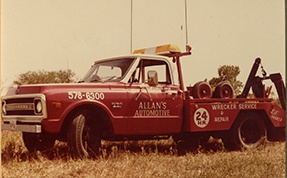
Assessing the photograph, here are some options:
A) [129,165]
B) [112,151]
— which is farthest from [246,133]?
[129,165]

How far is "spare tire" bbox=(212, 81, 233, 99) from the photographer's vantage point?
24.7 ft

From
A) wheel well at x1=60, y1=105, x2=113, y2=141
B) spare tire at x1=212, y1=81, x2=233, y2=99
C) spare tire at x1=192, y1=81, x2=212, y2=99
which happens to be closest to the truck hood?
wheel well at x1=60, y1=105, x2=113, y2=141

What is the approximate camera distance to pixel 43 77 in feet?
19.1

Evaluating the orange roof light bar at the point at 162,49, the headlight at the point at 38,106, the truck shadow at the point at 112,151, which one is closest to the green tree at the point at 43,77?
the headlight at the point at 38,106

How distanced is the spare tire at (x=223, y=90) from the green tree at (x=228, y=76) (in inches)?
4.4

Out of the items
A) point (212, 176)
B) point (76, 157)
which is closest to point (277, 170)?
point (212, 176)

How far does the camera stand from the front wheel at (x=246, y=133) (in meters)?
7.60

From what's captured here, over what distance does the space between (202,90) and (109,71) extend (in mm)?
1628

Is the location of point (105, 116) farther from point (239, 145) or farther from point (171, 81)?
point (239, 145)

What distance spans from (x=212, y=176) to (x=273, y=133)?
121 inches

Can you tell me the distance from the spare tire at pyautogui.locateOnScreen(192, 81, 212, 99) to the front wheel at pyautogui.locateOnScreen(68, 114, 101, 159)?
198 cm

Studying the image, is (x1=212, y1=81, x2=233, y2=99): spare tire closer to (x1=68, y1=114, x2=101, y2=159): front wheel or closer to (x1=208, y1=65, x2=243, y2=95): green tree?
(x1=208, y1=65, x2=243, y2=95): green tree

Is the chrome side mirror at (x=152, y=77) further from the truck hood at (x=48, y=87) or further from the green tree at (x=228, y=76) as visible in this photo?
the green tree at (x=228, y=76)

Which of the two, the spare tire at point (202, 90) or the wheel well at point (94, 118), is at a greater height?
the spare tire at point (202, 90)
